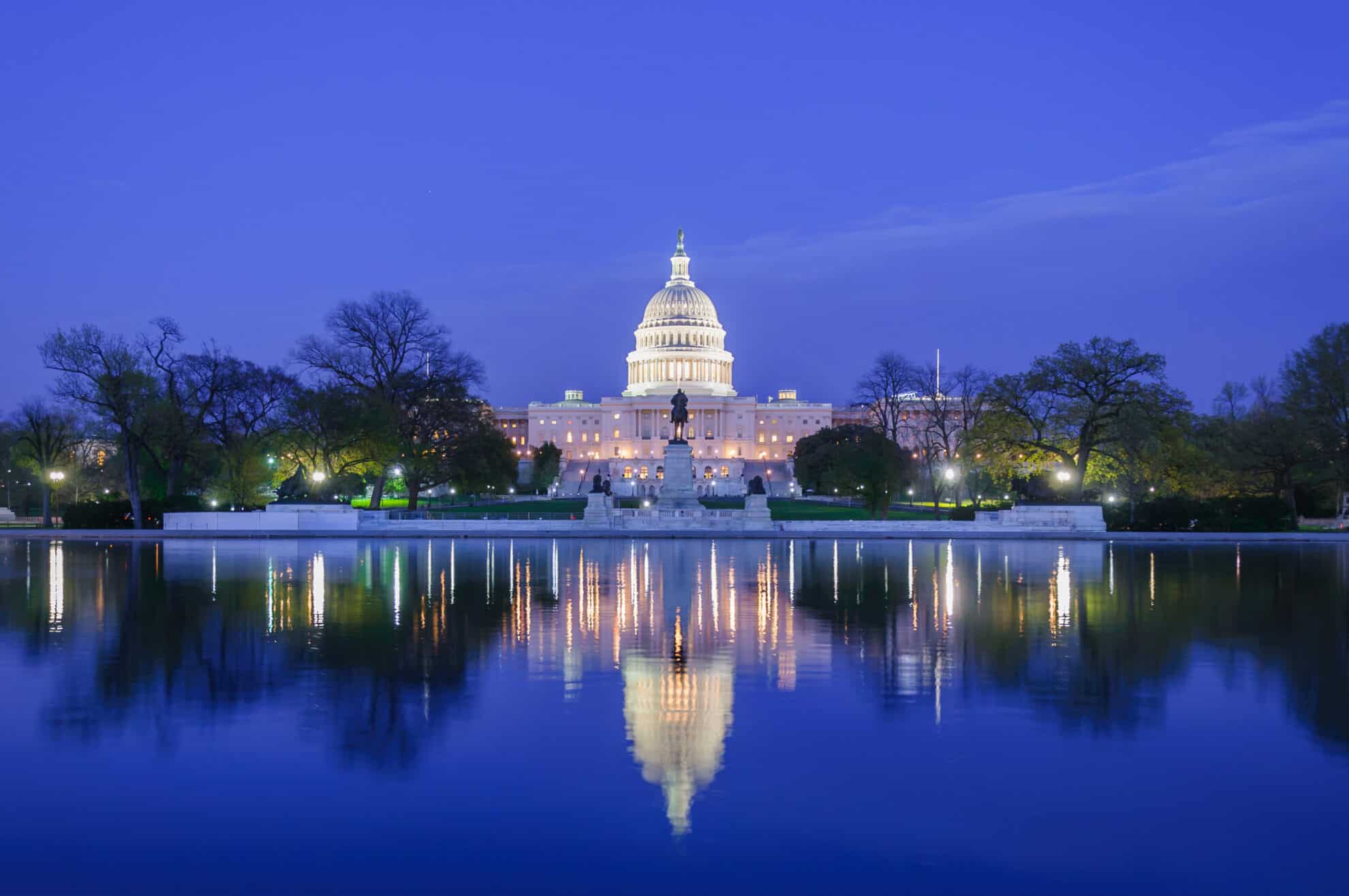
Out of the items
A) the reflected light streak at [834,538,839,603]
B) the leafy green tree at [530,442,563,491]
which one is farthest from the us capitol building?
the reflected light streak at [834,538,839,603]

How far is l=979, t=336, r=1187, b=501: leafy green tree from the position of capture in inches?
1977

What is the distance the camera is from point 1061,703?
11812mm

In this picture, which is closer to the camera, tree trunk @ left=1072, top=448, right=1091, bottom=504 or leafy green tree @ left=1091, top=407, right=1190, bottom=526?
leafy green tree @ left=1091, top=407, right=1190, bottom=526

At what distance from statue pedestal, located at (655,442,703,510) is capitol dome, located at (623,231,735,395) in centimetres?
9290

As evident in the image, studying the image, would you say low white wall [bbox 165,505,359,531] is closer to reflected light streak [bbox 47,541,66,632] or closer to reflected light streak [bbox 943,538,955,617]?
reflected light streak [bbox 47,541,66,632]

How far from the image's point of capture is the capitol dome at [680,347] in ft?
500

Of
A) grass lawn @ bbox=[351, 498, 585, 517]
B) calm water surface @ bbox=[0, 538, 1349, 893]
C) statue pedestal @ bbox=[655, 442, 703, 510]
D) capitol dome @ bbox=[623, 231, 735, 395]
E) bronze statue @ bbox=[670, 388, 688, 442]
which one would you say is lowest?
calm water surface @ bbox=[0, 538, 1349, 893]

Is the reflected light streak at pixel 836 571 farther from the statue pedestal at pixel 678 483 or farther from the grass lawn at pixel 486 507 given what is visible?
the grass lawn at pixel 486 507

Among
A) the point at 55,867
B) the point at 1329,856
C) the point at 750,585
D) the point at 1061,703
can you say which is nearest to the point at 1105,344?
the point at 750,585

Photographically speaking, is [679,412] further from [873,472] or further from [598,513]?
[598,513]

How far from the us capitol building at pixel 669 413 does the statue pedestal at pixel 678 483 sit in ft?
275

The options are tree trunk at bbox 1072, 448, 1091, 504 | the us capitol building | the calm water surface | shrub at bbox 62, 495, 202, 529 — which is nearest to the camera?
the calm water surface

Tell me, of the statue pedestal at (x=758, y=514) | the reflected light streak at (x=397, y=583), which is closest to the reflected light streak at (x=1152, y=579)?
the reflected light streak at (x=397, y=583)

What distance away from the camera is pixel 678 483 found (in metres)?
55.6
